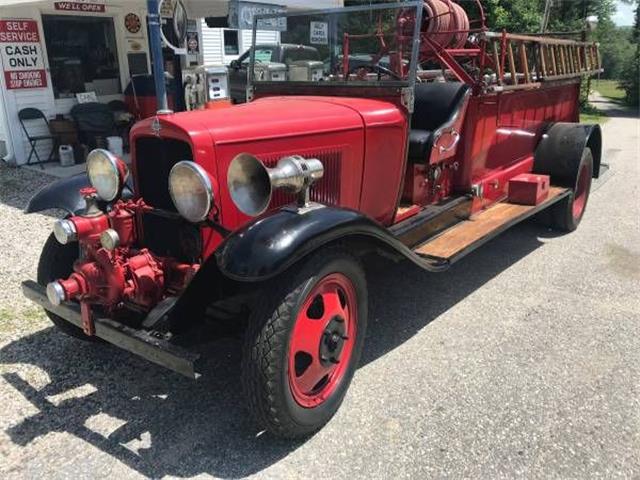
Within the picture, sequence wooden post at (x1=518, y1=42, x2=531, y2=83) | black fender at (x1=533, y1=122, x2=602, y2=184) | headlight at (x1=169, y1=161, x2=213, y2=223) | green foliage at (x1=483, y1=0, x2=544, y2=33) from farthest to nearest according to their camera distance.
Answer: green foliage at (x1=483, y1=0, x2=544, y2=33), black fender at (x1=533, y1=122, x2=602, y2=184), wooden post at (x1=518, y1=42, x2=531, y2=83), headlight at (x1=169, y1=161, x2=213, y2=223)

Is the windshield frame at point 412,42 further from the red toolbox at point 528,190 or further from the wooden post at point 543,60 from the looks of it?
the wooden post at point 543,60

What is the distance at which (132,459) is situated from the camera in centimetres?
253

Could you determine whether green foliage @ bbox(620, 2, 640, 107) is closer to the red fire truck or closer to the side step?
the side step

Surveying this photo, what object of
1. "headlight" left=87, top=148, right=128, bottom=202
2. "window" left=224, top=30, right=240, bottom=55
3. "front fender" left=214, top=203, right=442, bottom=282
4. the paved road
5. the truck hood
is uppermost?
"window" left=224, top=30, right=240, bottom=55

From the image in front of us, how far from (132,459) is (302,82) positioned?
2.63 m

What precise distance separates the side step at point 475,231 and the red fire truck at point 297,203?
0.02m

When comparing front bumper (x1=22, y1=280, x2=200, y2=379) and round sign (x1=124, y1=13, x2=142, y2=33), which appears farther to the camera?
round sign (x1=124, y1=13, x2=142, y2=33)

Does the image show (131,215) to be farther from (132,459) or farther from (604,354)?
(604,354)

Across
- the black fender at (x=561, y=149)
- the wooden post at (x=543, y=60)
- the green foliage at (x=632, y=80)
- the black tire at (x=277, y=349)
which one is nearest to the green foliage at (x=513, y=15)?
the green foliage at (x=632, y=80)

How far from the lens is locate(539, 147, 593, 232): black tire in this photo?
5387 mm

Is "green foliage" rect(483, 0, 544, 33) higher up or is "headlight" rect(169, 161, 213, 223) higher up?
"green foliage" rect(483, 0, 544, 33)

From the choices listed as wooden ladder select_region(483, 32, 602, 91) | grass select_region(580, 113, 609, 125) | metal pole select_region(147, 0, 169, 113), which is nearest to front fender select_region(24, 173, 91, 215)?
metal pole select_region(147, 0, 169, 113)

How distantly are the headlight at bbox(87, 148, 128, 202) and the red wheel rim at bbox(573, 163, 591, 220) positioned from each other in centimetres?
453

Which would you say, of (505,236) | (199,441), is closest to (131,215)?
(199,441)
